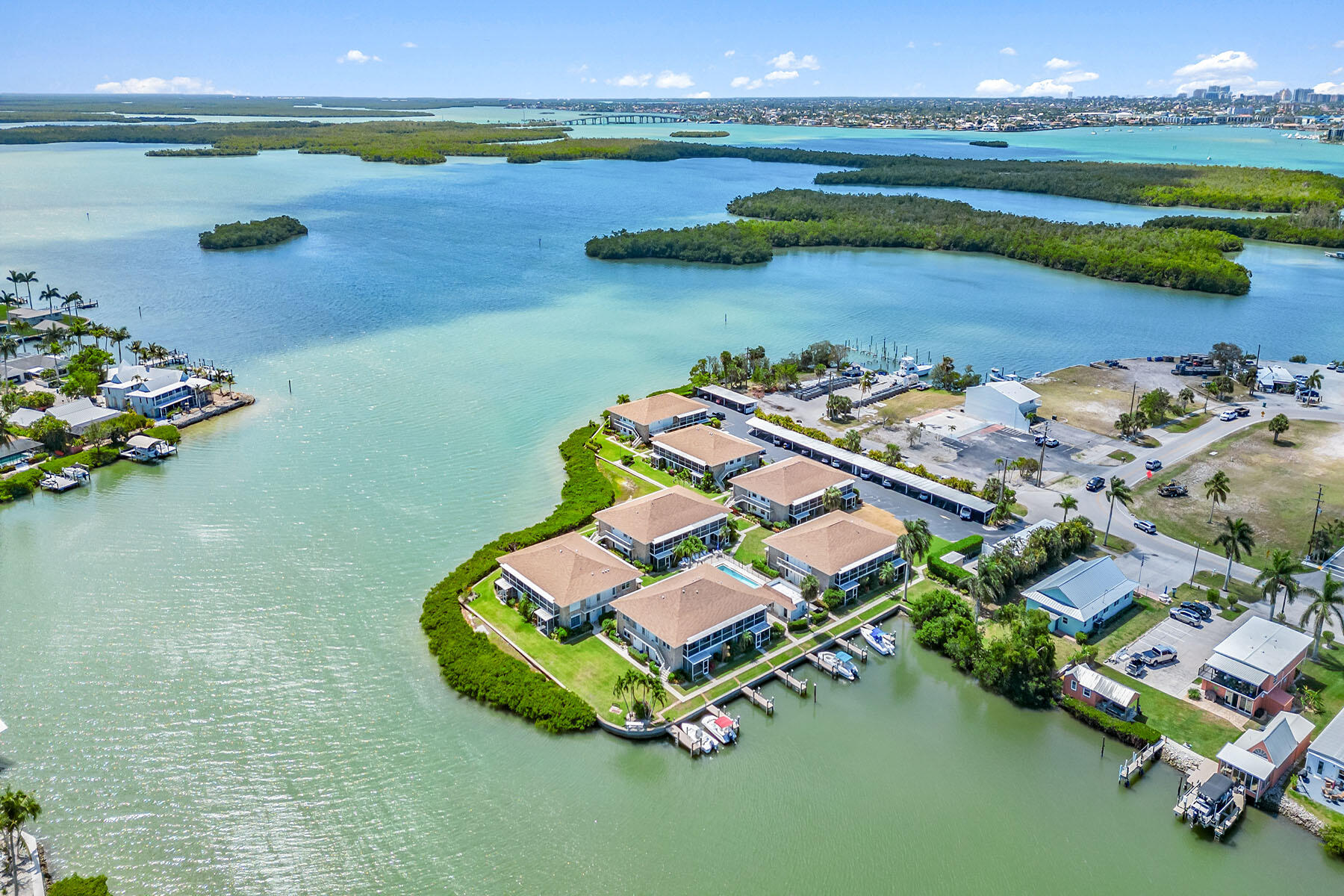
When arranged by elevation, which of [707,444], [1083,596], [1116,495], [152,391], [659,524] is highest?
[152,391]

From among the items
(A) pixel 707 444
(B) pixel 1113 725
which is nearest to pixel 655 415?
(A) pixel 707 444

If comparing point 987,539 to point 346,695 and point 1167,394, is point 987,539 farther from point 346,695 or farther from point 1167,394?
point 346,695

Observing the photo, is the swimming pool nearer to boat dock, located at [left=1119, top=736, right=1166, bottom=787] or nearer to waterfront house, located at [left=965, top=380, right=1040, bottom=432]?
boat dock, located at [left=1119, top=736, right=1166, bottom=787]

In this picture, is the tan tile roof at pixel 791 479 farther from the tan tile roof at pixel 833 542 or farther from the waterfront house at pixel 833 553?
the waterfront house at pixel 833 553

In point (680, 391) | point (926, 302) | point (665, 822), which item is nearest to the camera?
point (665, 822)

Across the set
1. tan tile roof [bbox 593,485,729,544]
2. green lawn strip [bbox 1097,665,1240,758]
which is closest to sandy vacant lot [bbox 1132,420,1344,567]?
green lawn strip [bbox 1097,665,1240,758]

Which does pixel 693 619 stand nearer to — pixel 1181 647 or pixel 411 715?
pixel 411 715

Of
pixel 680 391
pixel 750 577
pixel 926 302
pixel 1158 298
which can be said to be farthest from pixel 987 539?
pixel 1158 298
